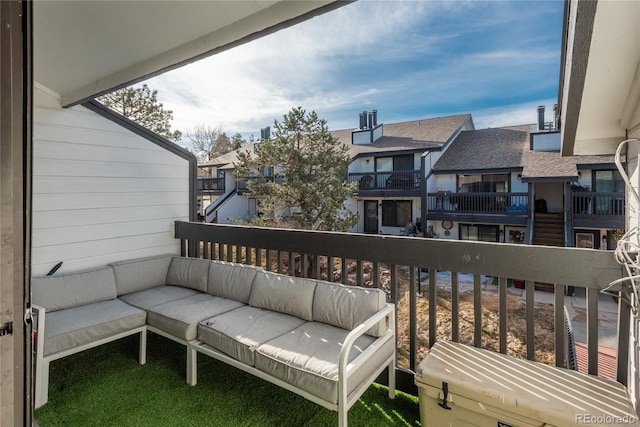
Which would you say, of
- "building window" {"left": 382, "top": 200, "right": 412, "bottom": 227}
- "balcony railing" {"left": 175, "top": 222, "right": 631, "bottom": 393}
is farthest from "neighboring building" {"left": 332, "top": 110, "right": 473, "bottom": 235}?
"balcony railing" {"left": 175, "top": 222, "right": 631, "bottom": 393}

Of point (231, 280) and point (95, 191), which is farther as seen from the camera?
point (95, 191)

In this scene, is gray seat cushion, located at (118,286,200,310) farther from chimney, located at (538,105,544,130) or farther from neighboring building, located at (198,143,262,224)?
chimney, located at (538,105,544,130)

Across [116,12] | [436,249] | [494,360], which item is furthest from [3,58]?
[494,360]

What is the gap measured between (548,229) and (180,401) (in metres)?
Answer: 11.8

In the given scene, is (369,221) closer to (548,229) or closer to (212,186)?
(548,229)

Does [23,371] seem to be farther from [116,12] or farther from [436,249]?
[436,249]

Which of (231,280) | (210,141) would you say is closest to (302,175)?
(231,280)

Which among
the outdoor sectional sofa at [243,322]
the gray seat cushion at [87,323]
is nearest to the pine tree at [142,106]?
the outdoor sectional sofa at [243,322]

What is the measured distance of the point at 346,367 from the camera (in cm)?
183

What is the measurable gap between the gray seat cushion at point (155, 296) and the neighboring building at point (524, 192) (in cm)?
986

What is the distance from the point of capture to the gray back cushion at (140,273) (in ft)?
11.6

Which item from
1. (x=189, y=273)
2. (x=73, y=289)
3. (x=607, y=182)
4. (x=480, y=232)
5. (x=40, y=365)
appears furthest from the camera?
(x=480, y=232)

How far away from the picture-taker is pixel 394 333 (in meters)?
2.45

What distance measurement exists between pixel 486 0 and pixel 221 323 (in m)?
8.23
